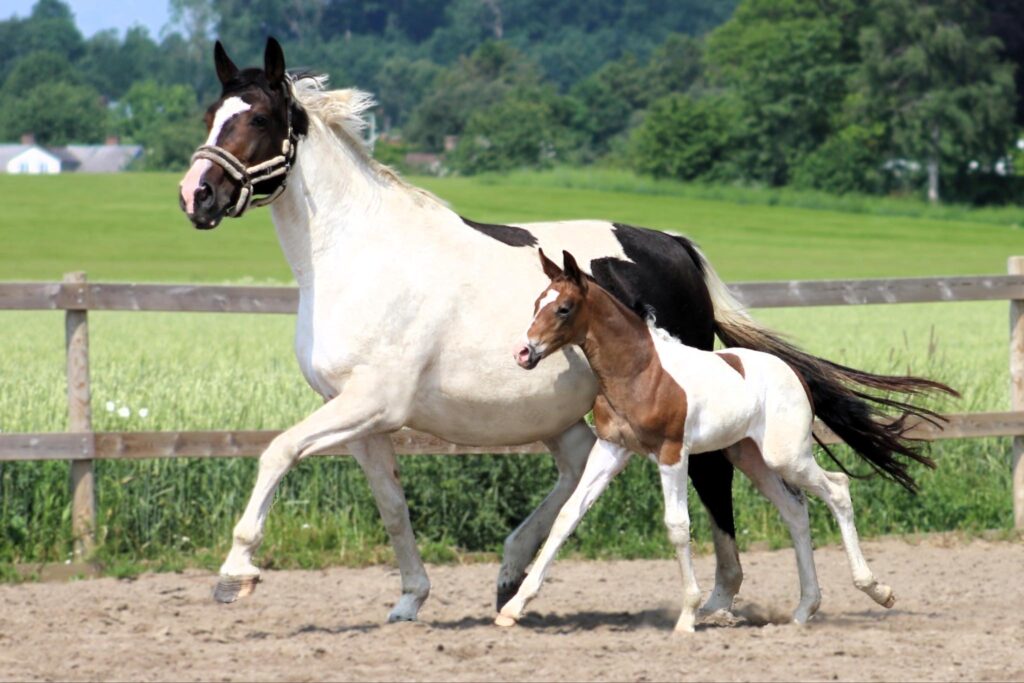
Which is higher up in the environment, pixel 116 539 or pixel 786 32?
pixel 786 32

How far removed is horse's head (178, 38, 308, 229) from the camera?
538 cm

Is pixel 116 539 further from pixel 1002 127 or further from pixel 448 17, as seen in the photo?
pixel 448 17

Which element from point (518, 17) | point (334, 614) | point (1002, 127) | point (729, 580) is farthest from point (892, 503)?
point (518, 17)

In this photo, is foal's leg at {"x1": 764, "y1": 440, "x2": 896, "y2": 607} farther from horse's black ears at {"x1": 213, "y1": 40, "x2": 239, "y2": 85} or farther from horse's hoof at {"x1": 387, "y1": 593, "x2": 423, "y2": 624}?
horse's black ears at {"x1": 213, "y1": 40, "x2": 239, "y2": 85}

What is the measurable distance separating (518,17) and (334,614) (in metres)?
172

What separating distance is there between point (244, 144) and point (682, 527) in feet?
7.00

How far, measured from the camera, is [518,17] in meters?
174

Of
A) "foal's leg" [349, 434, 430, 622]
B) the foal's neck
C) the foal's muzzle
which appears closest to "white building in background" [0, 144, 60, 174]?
"foal's leg" [349, 434, 430, 622]

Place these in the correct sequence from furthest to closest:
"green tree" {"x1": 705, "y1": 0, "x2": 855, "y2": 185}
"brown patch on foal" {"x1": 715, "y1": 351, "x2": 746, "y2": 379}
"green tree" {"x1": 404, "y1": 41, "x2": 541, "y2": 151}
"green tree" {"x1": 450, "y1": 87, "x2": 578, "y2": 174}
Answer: "green tree" {"x1": 404, "y1": 41, "x2": 541, "y2": 151}, "green tree" {"x1": 450, "y1": 87, "x2": 578, "y2": 174}, "green tree" {"x1": 705, "y1": 0, "x2": 855, "y2": 185}, "brown patch on foal" {"x1": 715, "y1": 351, "x2": 746, "y2": 379}

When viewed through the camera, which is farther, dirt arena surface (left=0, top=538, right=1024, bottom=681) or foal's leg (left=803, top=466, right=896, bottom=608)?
foal's leg (left=803, top=466, right=896, bottom=608)

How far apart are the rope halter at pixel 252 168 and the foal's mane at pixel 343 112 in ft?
0.67

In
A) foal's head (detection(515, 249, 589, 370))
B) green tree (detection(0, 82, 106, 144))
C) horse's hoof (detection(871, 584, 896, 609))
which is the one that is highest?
foal's head (detection(515, 249, 589, 370))

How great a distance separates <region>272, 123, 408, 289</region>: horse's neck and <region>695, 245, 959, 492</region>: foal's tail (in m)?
1.61

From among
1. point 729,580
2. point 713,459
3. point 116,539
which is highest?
point 713,459
